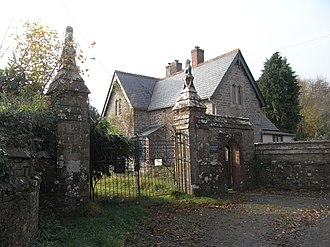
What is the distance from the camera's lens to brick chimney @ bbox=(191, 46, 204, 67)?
27.9 metres

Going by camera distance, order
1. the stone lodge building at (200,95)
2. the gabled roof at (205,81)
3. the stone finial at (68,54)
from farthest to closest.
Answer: the stone lodge building at (200,95) < the gabled roof at (205,81) < the stone finial at (68,54)

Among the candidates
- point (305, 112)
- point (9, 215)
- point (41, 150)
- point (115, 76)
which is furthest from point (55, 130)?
point (305, 112)

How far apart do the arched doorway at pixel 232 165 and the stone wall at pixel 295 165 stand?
142 centimetres

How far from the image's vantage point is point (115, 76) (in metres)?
28.3

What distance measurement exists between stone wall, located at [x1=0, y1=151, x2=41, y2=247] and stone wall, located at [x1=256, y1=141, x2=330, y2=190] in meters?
11.1

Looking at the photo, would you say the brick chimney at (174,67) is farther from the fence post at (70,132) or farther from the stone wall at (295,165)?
the fence post at (70,132)

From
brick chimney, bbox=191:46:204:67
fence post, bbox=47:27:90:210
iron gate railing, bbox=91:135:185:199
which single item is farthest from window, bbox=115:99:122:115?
fence post, bbox=47:27:90:210

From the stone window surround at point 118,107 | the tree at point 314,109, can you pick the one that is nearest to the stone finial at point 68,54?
the stone window surround at point 118,107

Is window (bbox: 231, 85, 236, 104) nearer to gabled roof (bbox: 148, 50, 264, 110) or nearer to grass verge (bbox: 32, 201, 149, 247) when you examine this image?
gabled roof (bbox: 148, 50, 264, 110)

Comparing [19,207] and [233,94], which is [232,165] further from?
[233,94]

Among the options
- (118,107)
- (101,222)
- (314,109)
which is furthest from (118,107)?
(314,109)

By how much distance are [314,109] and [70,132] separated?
3833cm

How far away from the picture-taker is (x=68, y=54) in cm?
796

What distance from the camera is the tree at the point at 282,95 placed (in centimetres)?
3169
